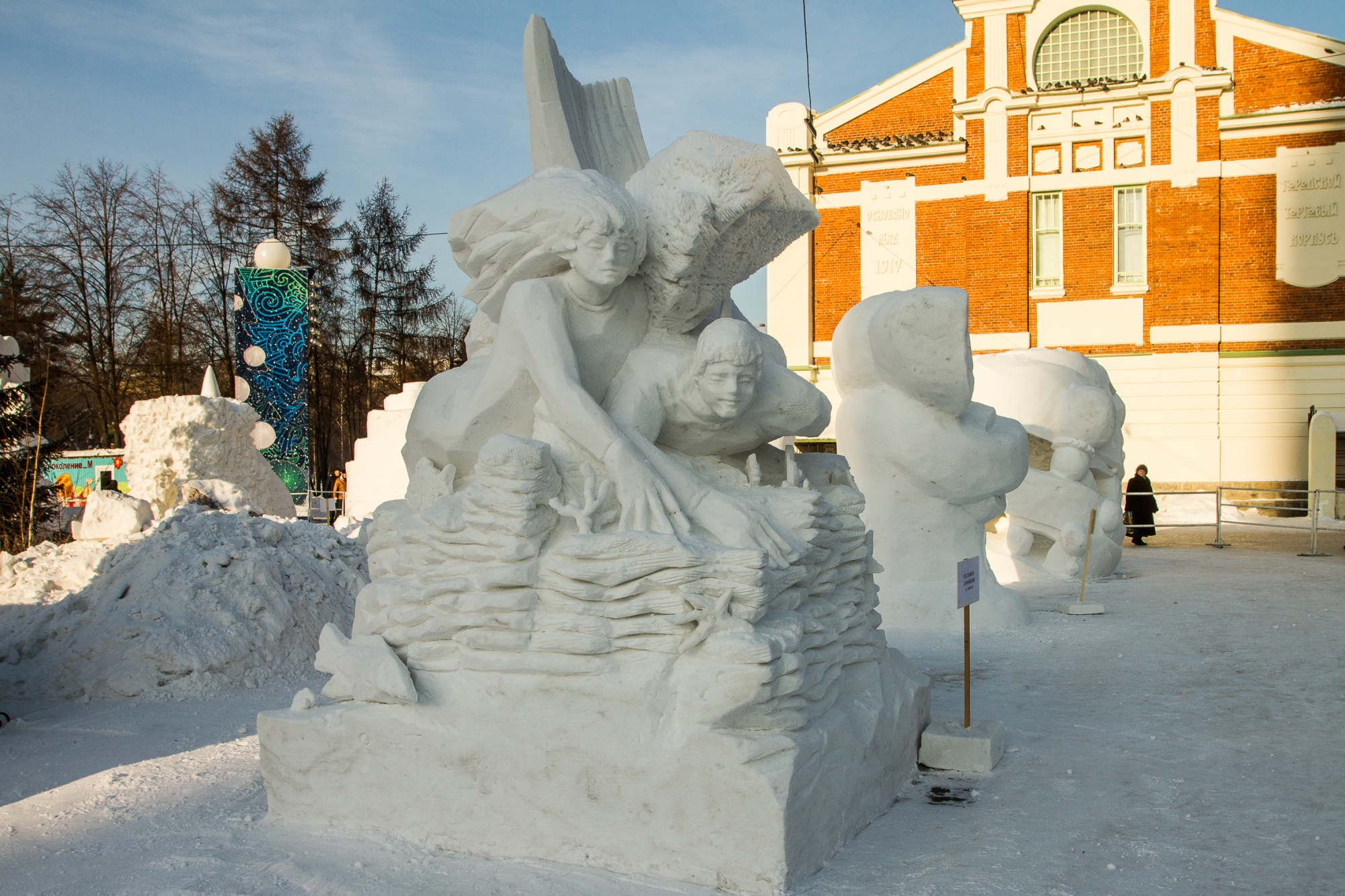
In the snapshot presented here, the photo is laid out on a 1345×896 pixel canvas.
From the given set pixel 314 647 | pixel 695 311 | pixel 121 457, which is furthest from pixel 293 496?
pixel 695 311

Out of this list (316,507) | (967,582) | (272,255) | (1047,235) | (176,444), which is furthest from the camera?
(1047,235)

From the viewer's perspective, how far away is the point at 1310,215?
1658cm

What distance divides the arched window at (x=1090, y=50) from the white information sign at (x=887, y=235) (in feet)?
9.96

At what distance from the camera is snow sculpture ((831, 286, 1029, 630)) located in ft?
19.6

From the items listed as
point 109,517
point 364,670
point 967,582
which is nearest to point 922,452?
point 967,582

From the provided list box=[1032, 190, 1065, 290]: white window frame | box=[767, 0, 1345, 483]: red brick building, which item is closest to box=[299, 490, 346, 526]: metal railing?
box=[767, 0, 1345, 483]: red brick building

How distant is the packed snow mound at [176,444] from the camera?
11.3 metres

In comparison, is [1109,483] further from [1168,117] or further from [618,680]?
[1168,117]

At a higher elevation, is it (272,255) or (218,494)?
(272,255)

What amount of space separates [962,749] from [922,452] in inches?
107

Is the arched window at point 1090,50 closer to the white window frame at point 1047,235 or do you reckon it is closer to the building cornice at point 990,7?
the building cornice at point 990,7

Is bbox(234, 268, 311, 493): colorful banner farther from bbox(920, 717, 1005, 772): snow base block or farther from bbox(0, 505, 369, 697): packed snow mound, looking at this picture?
bbox(920, 717, 1005, 772): snow base block

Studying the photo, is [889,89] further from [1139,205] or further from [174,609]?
[174,609]

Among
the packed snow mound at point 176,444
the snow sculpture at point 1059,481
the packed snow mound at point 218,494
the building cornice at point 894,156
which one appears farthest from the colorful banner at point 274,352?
the building cornice at point 894,156
